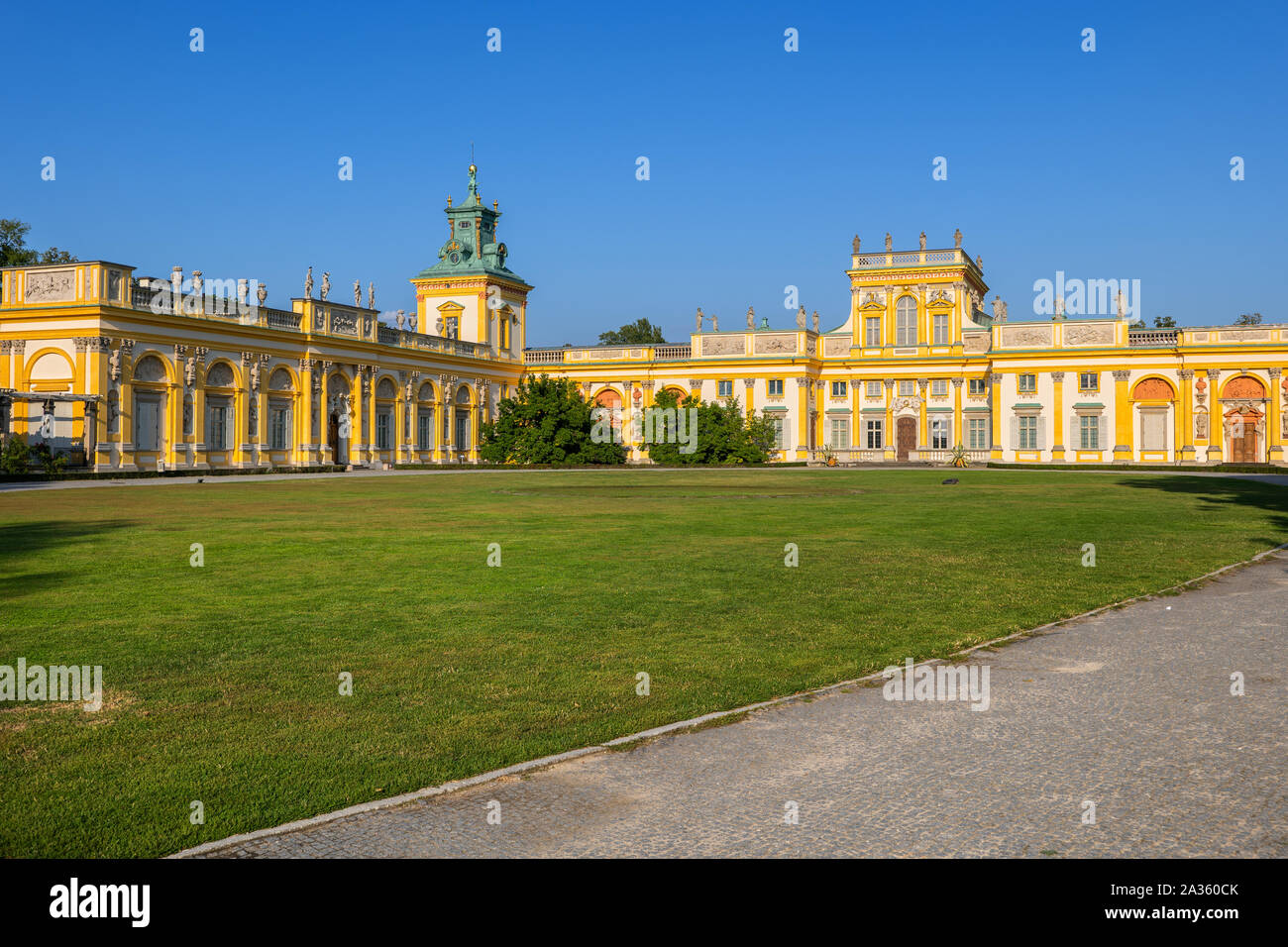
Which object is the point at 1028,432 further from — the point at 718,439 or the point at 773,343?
the point at 718,439

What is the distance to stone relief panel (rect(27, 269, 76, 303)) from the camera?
147 ft

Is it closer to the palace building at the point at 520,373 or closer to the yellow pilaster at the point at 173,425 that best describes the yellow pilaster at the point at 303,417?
the palace building at the point at 520,373

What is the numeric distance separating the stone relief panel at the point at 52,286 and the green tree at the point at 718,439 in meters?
36.5

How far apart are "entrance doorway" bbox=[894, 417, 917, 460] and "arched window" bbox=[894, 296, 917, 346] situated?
5510mm

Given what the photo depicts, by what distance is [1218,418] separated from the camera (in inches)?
2608

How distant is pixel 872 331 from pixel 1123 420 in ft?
58.3

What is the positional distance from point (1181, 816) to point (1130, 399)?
6923 cm

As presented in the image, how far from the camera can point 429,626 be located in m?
9.98

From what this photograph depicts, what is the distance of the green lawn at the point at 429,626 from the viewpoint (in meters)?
5.78

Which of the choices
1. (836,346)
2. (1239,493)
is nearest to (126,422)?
(1239,493)

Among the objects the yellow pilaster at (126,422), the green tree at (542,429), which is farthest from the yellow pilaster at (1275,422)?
the yellow pilaster at (126,422)
